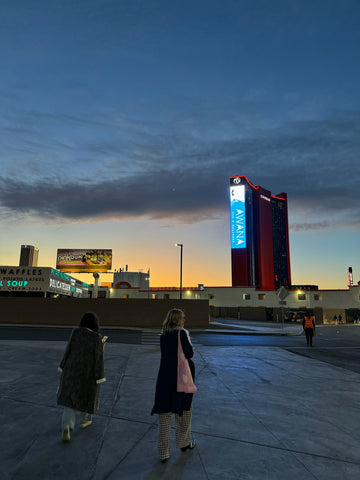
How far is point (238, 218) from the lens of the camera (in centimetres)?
10019

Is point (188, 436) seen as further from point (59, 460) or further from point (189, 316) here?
point (189, 316)

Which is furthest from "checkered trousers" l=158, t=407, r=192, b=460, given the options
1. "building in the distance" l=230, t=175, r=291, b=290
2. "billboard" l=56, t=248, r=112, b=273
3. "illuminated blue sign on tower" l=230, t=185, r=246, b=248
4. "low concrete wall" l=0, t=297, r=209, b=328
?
"illuminated blue sign on tower" l=230, t=185, r=246, b=248

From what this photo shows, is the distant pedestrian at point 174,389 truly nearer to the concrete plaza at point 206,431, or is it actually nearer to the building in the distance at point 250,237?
the concrete plaza at point 206,431

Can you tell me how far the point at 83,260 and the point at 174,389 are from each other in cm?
6008

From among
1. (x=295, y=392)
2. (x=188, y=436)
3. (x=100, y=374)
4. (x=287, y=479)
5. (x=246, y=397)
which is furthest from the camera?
(x=295, y=392)

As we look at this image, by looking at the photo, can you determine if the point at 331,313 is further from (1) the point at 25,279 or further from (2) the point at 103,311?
(1) the point at 25,279

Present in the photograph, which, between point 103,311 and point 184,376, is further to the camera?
point 103,311

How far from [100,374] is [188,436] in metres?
1.45

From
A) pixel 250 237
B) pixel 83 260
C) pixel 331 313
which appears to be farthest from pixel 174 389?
pixel 250 237

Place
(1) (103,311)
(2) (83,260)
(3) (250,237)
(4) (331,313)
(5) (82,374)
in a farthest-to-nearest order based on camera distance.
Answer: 1. (3) (250,237)
2. (2) (83,260)
3. (4) (331,313)
4. (1) (103,311)
5. (5) (82,374)

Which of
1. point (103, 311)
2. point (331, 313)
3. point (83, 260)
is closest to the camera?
point (103, 311)

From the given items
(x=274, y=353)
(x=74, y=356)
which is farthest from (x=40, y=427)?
(x=274, y=353)

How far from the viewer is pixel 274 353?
1250cm

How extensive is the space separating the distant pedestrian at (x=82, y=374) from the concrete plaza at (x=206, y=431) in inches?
13.0
